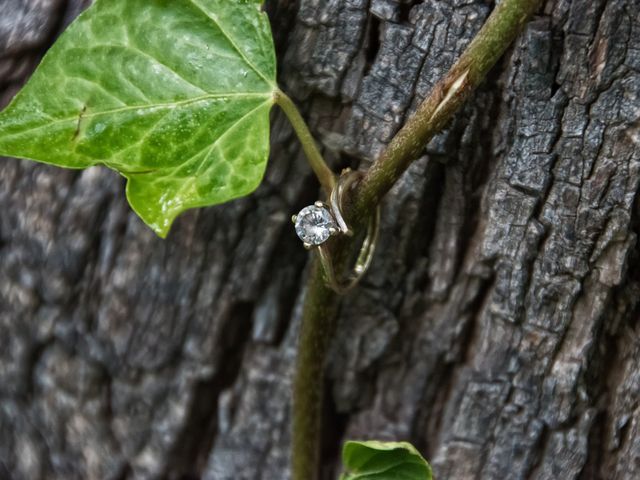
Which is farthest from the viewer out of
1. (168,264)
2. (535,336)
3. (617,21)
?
(168,264)

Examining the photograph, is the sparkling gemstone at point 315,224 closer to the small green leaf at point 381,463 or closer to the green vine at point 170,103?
the green vine at point 170,103

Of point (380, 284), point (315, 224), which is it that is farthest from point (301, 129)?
point (380, 284)

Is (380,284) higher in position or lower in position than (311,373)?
higher

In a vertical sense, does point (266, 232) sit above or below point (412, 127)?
below

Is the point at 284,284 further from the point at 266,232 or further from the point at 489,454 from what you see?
the point at 489,454

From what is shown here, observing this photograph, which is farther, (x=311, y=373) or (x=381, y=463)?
(x=311, y=373)

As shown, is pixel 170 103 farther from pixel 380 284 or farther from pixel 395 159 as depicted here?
pixel 380 284

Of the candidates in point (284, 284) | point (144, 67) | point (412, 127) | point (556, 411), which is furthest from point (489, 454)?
point (144, 67)

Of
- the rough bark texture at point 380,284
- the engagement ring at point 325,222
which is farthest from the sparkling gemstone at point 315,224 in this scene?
the rough bark texture at point 380,284
